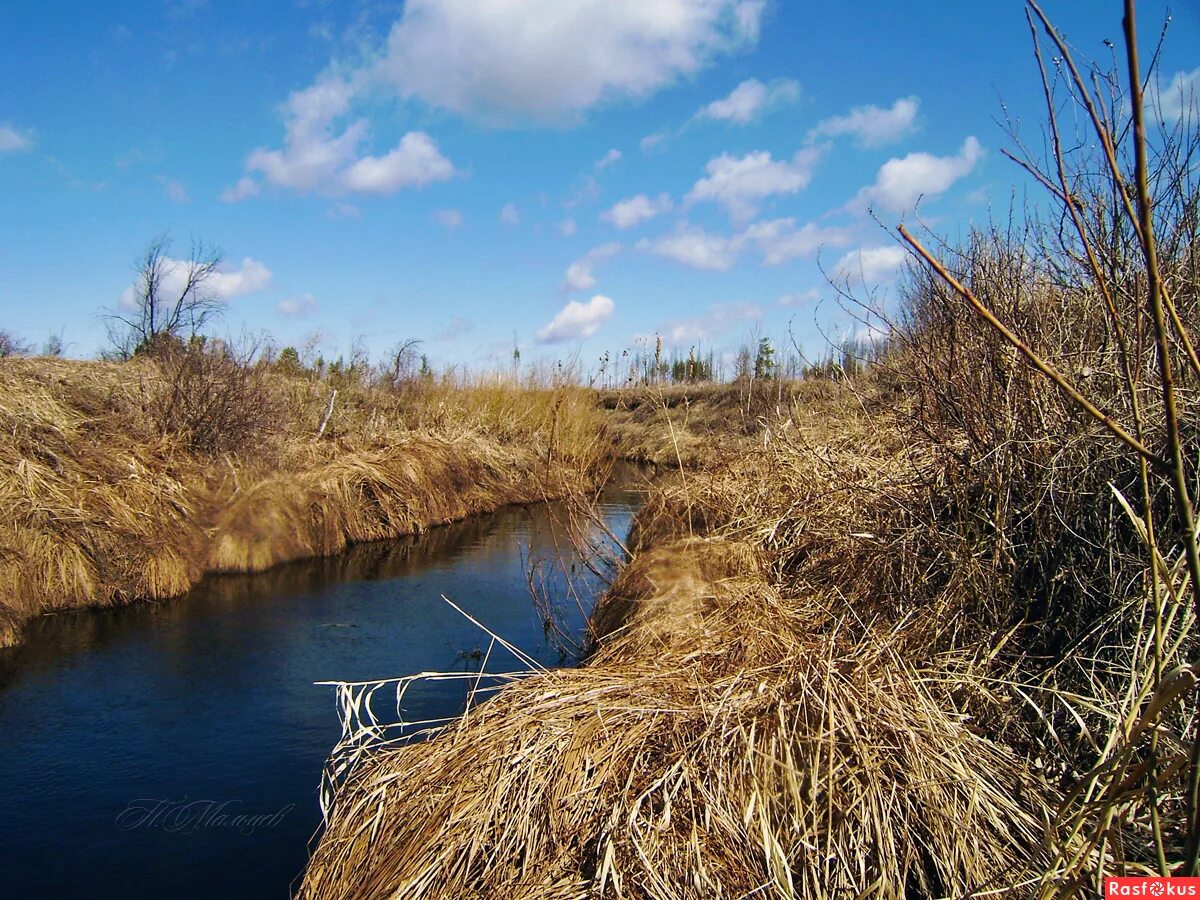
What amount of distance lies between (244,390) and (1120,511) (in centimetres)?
1135

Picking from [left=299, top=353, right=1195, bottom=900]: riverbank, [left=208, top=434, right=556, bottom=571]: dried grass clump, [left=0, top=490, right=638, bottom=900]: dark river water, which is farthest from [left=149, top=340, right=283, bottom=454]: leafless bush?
[left=299, top=353, right=1195, bottom=900]: riverbank

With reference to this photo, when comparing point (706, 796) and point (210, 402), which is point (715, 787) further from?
point (210, 402)

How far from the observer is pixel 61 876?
13.6ft

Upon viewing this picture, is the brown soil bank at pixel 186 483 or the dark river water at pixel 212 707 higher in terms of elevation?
the brown soil bank at pixel 186 483

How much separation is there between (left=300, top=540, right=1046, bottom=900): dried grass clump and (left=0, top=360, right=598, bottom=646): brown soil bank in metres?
3.22

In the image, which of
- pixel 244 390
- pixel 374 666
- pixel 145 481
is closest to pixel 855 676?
pixel 374 666

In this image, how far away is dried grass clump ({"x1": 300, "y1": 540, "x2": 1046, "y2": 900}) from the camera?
2.91m

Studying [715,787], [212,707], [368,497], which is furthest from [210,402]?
[715,787]

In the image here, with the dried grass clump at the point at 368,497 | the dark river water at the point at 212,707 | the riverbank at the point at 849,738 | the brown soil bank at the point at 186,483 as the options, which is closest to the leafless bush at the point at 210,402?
the brown soil bank at the point at 186,483

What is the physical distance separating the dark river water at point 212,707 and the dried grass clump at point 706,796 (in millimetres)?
1269

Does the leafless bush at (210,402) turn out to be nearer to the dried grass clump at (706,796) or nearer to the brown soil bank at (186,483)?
the brown soil bank at (186,483)

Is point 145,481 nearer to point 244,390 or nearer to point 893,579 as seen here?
point 244,390

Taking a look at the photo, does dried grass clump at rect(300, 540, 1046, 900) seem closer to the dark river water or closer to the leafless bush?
the dark river water

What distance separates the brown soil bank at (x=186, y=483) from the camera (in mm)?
8266
